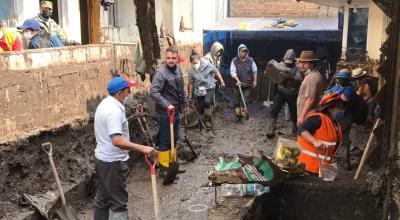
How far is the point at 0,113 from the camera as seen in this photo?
236 inches

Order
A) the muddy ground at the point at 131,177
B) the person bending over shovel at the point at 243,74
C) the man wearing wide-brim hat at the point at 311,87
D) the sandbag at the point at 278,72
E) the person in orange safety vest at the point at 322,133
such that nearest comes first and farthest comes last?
the person in orange safety vest at the point at 322,133 → the muddy ground at the point at 131,177 → the man wearing wide-brim hat at the point at 311,87 → the sandbag at the point at 278,72 → the person bending over shovel at the point at 243,74

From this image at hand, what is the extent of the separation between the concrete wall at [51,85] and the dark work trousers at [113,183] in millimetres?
1643

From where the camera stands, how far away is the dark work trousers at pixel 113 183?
5176 mm

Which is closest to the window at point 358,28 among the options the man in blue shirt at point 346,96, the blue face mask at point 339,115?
the man in blue shirt at point 346,96

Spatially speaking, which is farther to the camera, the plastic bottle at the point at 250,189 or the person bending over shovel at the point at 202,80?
the person bending over shovel at the point at 202,80

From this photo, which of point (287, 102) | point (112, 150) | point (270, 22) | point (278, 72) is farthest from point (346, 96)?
point (270, 22)

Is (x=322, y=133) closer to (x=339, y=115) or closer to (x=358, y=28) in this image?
(x=339, y=115)

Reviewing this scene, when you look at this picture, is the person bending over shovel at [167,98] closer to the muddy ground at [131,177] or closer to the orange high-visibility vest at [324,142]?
the muddy ground at [131,177]

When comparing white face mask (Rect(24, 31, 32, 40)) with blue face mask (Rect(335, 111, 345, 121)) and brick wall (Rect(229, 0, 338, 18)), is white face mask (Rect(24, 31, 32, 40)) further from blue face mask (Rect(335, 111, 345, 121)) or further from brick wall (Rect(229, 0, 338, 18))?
brick wall (Rect(229, 0, 338, 18))

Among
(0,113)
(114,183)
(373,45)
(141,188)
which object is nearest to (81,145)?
(141,188)

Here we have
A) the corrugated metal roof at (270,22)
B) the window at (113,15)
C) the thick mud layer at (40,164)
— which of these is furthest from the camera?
the corrugated metal roof at (270,22)

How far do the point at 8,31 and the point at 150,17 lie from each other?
3765 millimetres

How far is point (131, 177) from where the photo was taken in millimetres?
8375

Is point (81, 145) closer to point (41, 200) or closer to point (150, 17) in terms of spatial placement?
point (41, 200)
